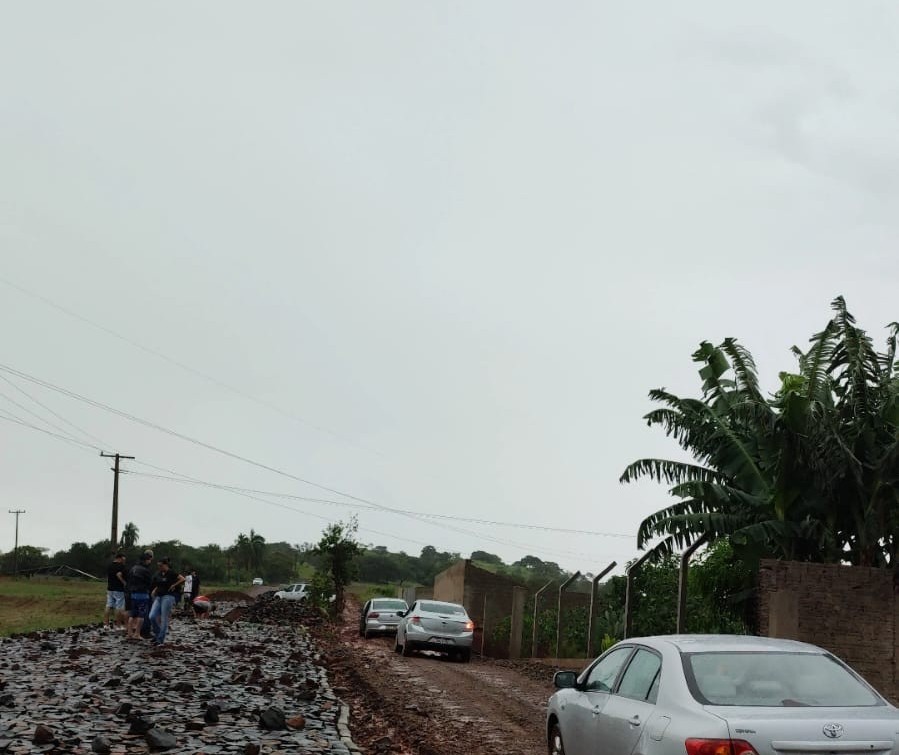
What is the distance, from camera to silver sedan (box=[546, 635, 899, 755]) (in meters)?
6.29

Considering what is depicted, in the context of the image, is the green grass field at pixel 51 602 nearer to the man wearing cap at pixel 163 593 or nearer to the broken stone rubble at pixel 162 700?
the man wearing cap at pixel 163 593

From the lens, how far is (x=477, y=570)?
45188mm

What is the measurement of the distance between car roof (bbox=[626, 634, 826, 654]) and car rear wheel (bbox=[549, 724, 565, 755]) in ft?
6.15

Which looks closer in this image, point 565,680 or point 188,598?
point 565,680

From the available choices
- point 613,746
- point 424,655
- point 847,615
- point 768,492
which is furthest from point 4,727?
point 424,655

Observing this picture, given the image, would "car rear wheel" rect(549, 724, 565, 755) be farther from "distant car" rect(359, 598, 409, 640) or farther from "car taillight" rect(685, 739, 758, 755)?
"distant car" rect(359, 598, 409, 640)

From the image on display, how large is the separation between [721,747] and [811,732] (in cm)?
52

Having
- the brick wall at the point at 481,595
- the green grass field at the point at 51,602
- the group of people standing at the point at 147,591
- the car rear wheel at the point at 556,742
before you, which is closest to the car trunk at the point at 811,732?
the car rear wheel at the point at 556,742

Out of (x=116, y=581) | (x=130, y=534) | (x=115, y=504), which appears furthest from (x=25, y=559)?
(x=116, y=581)

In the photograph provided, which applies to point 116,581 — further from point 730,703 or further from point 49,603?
point 49,603

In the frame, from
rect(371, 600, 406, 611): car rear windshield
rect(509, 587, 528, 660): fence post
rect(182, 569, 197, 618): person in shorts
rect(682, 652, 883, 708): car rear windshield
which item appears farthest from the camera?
rect(182, 569, 197, 618): person in shorts

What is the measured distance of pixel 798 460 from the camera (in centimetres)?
1981

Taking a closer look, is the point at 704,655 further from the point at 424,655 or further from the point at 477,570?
the point at 477,570

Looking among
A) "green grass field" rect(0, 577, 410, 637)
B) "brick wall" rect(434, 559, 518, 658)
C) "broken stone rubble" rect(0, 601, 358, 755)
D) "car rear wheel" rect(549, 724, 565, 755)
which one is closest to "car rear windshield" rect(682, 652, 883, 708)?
"car rear wheel" rect(549, 724, 565, 755)
